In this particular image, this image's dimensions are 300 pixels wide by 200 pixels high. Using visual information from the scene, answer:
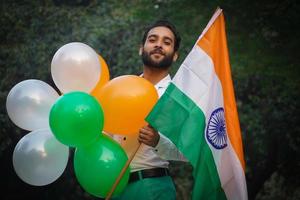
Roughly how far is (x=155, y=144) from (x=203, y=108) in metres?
0.27

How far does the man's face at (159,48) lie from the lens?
7.90 feet

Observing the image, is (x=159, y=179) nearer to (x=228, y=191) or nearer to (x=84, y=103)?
(x=228, y=191)

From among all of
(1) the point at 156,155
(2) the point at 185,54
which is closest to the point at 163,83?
(1) the point at 156,155

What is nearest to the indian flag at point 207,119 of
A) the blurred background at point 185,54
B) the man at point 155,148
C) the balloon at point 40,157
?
the man at point 155,148

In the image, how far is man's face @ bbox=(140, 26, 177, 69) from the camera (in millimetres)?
2408

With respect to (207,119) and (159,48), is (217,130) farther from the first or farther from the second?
(159,48)

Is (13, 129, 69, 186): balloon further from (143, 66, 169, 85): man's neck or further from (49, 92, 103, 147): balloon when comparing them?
(143, 66, 169, 85): man's neck

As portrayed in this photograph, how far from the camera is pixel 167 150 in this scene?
211cm

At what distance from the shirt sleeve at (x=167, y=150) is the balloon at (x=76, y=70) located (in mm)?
425

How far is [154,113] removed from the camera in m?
1.99

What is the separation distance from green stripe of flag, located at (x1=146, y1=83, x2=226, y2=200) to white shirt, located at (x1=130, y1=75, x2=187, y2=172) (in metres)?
0.09

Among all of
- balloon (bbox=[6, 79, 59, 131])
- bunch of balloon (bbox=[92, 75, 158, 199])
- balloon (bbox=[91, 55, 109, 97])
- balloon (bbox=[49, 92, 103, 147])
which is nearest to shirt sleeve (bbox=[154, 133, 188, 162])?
bunch of balloon (bbox=[92, 75, 158, 199])

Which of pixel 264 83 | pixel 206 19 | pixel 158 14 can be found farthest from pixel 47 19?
pixel 264 83

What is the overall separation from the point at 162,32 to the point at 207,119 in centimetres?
63
